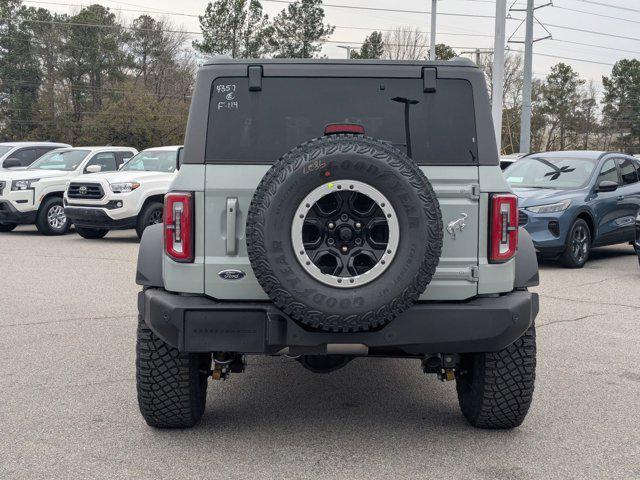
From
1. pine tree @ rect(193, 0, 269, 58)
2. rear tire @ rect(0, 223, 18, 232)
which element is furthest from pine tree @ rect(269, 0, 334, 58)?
rear tire @ rect(0, 223, 18, 232)

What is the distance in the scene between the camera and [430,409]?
5320 millimetres

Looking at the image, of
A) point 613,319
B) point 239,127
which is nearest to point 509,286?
point 239,127

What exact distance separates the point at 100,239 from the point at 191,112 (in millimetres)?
12872

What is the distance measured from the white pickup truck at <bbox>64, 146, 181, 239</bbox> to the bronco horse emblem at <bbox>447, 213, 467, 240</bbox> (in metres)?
11.6

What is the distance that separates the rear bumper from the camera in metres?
4.25

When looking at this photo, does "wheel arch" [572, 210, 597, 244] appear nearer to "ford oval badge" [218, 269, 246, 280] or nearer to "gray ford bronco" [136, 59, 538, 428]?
"gray ford bronco" [136, 59, 538, 428]

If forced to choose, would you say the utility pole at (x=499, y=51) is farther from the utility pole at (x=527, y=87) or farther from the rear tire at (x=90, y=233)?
the rear tire at (x=90, y=233)

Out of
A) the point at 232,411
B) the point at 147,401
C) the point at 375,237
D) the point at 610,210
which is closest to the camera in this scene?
the point at 375,237

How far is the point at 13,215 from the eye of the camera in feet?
56.2

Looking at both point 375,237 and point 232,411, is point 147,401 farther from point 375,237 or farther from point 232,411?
point 375,237

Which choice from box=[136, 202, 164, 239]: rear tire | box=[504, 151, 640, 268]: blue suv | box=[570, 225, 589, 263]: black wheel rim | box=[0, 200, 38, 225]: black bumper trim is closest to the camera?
box=[504, 151, 640, 268]: blue suv

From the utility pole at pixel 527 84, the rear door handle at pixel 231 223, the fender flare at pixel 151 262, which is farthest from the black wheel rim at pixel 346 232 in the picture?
the utility pole at pixel 527 84

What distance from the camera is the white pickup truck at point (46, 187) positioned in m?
17.1

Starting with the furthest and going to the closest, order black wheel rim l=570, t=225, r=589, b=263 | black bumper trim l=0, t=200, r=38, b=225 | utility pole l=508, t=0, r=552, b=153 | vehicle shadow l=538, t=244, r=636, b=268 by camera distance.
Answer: utility pole l=508, t=0, r=552, b=153
black bumper trim l=0, t=200, r=38, b=225
vehicle shadow l=538, t=244, r=636, b=268
black wheel rim l=570, t=225, r=589, b=263
